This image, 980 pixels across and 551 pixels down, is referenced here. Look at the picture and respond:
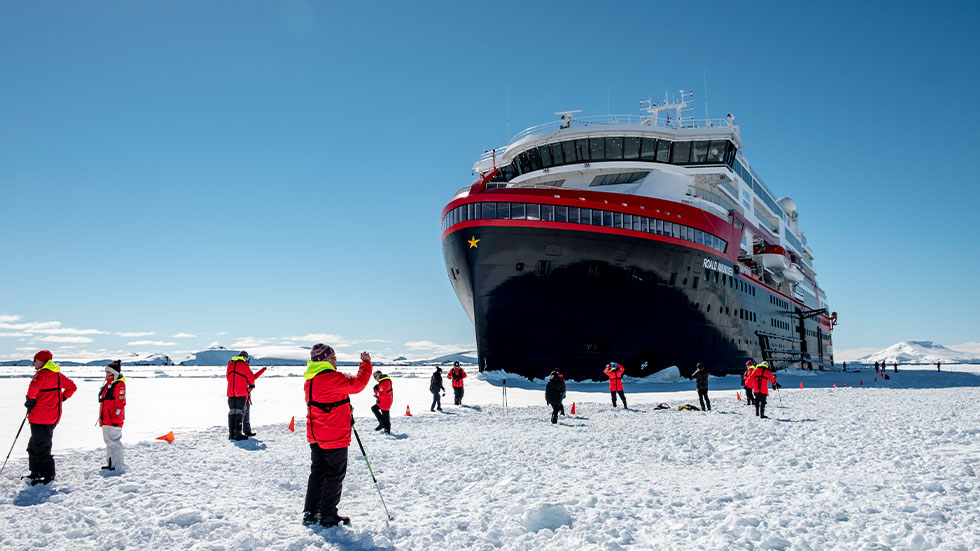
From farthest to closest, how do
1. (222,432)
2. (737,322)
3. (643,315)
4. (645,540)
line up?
(737,322) < (643,315) < (222,432) < (645,540)

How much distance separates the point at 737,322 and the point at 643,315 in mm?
8332

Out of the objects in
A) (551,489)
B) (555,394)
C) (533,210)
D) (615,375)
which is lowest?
(551,489)

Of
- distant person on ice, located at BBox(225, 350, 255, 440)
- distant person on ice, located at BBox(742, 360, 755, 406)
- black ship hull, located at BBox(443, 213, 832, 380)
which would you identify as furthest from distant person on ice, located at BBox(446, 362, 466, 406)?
distant person on ice, located at BBox(742, 360, 755, 406)

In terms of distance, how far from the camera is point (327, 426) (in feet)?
16.6

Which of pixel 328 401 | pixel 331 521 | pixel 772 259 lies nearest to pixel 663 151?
pixel 772 259

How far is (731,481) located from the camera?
259 inches

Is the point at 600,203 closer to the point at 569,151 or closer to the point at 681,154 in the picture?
the point at 569,151

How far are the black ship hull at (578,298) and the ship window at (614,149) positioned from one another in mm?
6312

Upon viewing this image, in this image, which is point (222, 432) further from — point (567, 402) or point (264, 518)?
point (567, 402)

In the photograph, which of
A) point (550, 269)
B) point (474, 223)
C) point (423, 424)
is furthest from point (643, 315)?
point (423, 424)

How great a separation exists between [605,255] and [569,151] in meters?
8.28

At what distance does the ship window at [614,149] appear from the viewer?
92.7 ft

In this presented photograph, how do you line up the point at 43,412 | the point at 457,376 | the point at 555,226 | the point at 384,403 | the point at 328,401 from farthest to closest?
the point at 555,226, the point at 457,376, the point at 384,403, the point at 43,412, the point at 328,401

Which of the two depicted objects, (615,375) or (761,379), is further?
(615,375)
